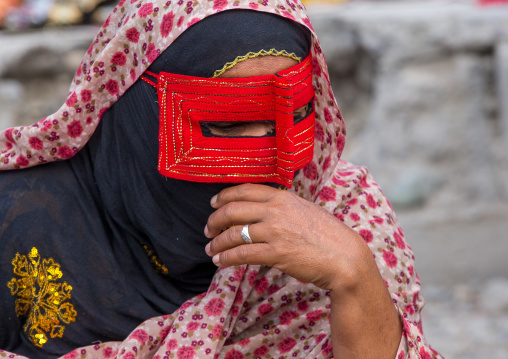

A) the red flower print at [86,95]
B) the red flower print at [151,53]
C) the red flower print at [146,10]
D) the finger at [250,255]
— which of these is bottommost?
the finger at [250,255]

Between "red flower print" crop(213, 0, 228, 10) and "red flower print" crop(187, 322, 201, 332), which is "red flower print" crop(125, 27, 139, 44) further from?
"red flower print" crop(187, 322, 201, 332)

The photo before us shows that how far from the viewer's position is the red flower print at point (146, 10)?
1787 mm

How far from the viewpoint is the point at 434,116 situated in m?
A: 4.41

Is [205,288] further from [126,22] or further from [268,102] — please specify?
[126,22]

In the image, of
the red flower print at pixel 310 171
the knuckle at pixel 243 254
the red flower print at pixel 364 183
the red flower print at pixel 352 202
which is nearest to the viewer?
the knuckle at pixel 243 254

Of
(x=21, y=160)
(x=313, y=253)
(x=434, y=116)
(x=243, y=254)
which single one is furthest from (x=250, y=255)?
(x=434, y=116)

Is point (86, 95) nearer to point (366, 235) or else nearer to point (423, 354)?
point (366, 235)

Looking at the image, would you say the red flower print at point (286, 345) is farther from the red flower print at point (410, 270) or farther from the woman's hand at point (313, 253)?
the red flower print at point (410, 270)

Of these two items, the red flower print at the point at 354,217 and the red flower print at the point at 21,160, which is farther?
the red flower print at the point at 354,217

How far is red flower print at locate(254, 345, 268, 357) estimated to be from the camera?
1.96 meters

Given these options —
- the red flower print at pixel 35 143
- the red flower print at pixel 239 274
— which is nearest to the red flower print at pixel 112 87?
the red flower print at pixel 35 143

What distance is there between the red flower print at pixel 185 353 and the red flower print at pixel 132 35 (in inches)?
33.3

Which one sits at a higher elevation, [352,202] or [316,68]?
[316,68]

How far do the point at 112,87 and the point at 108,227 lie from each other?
42 cm
